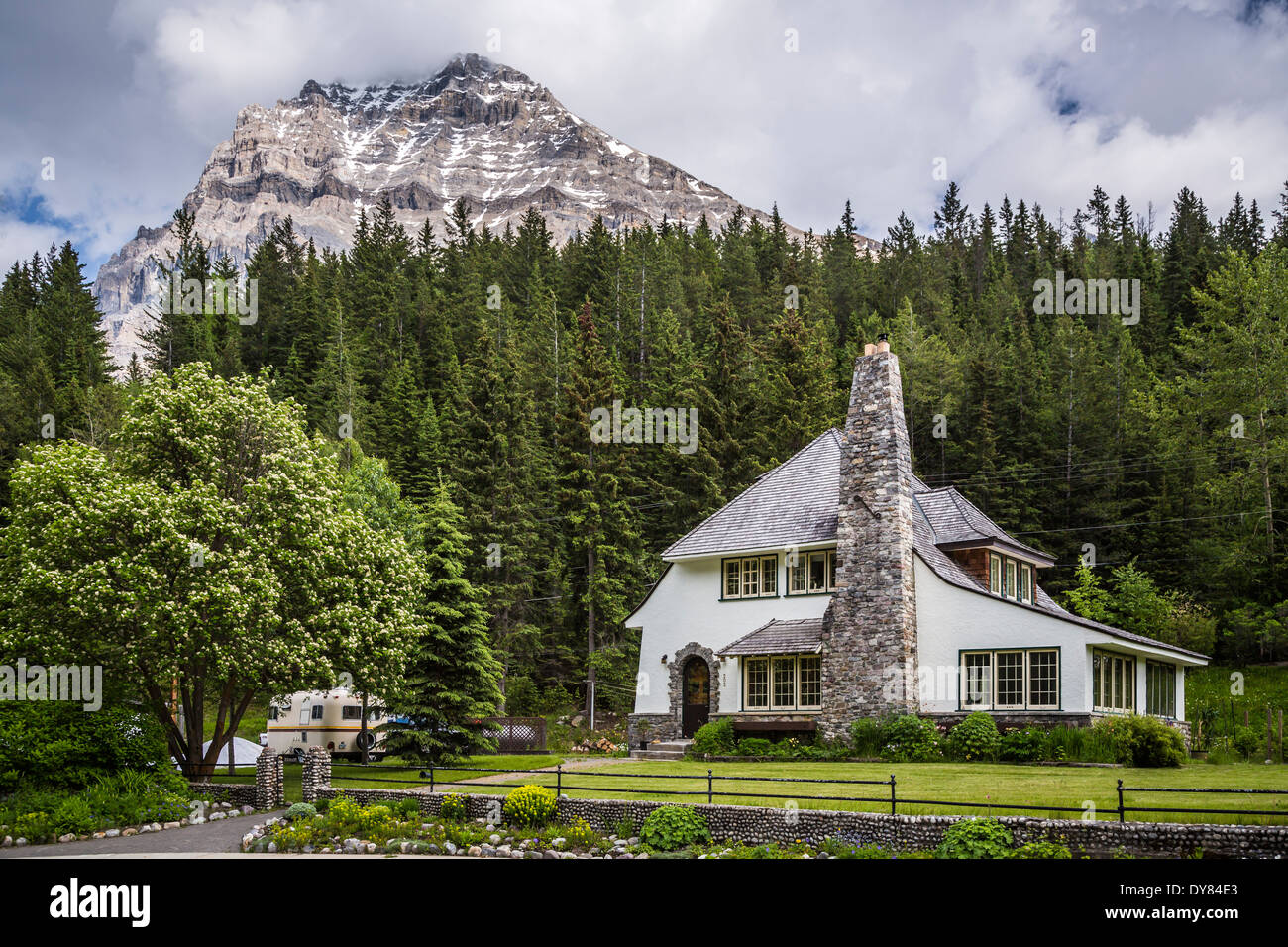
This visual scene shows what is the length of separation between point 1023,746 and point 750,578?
982 centimetres

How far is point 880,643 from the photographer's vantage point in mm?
27266

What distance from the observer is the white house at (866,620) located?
26.2 m

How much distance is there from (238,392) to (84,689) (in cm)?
805

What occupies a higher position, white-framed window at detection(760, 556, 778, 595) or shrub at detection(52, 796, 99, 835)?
white-framed window at detection(760, 556, 778, 595)

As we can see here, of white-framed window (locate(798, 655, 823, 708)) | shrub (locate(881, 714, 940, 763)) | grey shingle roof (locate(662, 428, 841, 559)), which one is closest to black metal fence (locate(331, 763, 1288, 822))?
shrub (locate(881, 714, 940, 763))

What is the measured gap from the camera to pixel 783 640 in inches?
1133

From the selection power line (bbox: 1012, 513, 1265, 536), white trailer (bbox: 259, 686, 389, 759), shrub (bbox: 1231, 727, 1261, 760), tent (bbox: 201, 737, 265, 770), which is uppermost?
power line (bbox: 1012, 513, 1265, 536)

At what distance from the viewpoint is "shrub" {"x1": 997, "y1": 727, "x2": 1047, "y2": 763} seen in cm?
2405

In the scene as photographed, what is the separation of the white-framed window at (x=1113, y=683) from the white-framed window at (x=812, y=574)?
733cm

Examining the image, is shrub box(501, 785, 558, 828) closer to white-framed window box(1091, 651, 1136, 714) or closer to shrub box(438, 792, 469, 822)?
shrub box(438, 792, 469, 822)

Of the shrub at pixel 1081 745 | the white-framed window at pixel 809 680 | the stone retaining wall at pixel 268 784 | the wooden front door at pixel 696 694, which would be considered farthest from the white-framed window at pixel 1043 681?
the stone retaining wall at pixel 268 784

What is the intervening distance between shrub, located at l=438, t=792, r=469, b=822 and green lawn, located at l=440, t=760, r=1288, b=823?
3.60ft

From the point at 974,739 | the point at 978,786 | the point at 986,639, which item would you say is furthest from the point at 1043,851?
the point at 986,639
